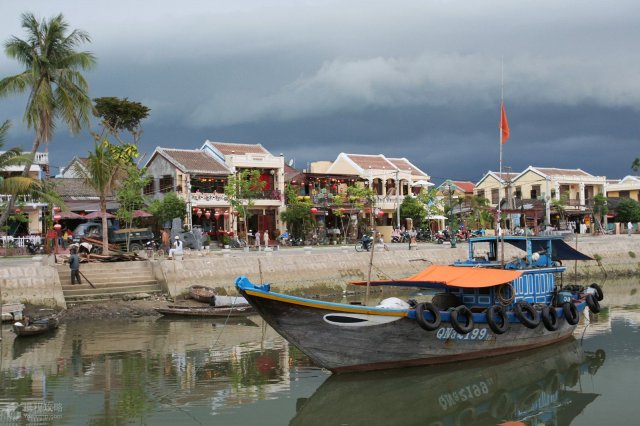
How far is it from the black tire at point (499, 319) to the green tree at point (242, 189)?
89.2 ft

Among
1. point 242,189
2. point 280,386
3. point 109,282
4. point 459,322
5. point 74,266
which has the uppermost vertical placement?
point 242,189

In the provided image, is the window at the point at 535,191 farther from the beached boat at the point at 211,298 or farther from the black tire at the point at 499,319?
the black tire at the point at 499,319

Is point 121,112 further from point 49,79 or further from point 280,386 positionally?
point 280,386

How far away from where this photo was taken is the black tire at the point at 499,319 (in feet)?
51.5

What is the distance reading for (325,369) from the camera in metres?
15.8

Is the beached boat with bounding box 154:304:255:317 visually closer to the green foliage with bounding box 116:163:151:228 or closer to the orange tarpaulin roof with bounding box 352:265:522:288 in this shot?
the orange tarpaulin roof with bounding box 352:265:522:288

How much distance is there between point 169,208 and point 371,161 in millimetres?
21646

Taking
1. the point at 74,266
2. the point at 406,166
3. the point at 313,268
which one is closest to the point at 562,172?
the point at 406,166

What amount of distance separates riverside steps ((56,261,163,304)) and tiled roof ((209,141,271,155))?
22.3 metres

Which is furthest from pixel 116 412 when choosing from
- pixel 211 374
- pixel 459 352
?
pixel 459 352

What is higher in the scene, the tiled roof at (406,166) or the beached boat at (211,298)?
the tiled roof at (406,166)

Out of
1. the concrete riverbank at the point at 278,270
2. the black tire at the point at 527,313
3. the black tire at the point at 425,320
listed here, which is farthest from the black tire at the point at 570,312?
the concrete riverbank at the point at 278,270

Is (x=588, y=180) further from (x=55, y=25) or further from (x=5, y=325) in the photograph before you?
(x=5, y=325)

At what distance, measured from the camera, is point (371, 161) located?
5909cm
